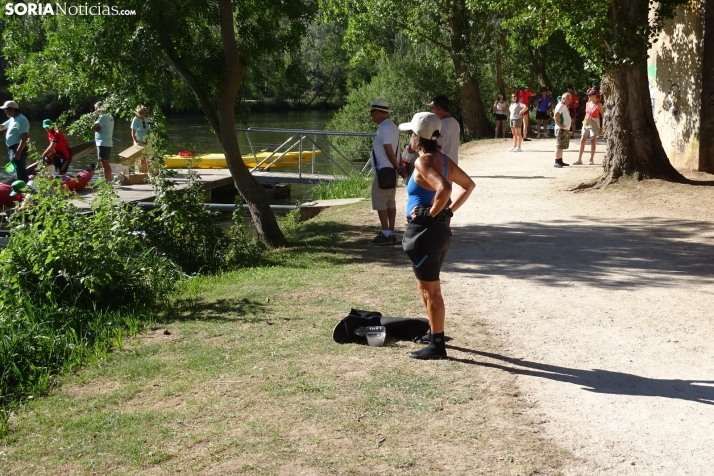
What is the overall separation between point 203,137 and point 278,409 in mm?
30728

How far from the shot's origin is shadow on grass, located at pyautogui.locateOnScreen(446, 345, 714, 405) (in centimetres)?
484

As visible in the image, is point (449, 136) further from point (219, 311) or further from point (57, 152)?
point (57, 152)

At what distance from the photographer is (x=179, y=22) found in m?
10.2

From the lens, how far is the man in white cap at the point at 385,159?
9.53m

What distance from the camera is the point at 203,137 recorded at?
34531 millimetres

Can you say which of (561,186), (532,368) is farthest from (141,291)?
(561,186)

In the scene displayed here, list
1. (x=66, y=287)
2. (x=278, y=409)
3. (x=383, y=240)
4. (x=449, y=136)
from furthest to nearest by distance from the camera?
(x=383, y=240), (x=449, y=136), (x=66, y=287), (x=278, y=409)

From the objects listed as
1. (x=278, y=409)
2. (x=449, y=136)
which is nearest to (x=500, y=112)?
(x=449, y=136)

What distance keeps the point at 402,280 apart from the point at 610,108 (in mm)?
7244

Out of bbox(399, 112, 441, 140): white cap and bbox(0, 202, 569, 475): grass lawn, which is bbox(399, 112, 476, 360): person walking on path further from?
bbox(0, 202, 569, 475): grass lawn

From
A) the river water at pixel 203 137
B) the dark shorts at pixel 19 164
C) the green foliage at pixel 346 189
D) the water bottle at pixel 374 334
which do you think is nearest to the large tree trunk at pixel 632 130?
the green foliage at pixel 346 189

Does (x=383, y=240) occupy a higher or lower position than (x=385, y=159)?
lower

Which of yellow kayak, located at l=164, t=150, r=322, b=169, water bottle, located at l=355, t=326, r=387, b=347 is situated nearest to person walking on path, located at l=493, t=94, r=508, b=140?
yellow kayak, located at l=164, t=150, r=322, b=169

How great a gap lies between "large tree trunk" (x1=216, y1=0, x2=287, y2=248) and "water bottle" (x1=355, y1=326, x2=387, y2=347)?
5129 mm
